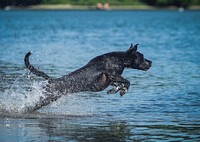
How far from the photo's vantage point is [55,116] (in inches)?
664

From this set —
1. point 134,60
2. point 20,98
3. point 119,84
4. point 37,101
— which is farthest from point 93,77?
point 20,98

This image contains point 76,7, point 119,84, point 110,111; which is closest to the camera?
point 119,84

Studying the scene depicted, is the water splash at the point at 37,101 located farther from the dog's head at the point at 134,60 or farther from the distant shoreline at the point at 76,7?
the distant shoreline at the point at 76,7

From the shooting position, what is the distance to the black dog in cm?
1659

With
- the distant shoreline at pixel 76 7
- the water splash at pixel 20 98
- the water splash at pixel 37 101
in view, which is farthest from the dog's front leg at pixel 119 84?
the distant shoreline at pixel 76 7

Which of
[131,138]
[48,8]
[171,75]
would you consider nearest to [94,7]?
[48,8]

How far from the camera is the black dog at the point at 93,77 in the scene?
16594mm


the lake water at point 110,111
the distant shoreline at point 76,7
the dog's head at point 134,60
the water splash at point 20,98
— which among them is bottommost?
the distant shoreline at point 76,7

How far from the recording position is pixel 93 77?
16922mm

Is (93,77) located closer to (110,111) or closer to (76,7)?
(110,111)

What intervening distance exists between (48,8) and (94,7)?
16.9 meters

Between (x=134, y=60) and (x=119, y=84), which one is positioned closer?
(x=119, y=84)

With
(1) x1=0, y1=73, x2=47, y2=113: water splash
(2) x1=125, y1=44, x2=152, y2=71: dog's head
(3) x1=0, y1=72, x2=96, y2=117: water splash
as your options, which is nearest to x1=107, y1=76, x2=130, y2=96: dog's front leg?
(2) x1=125, y1=44, x2=152, y2=71: dog's head

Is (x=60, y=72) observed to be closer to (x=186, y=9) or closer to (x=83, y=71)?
(x=83, y=71)
